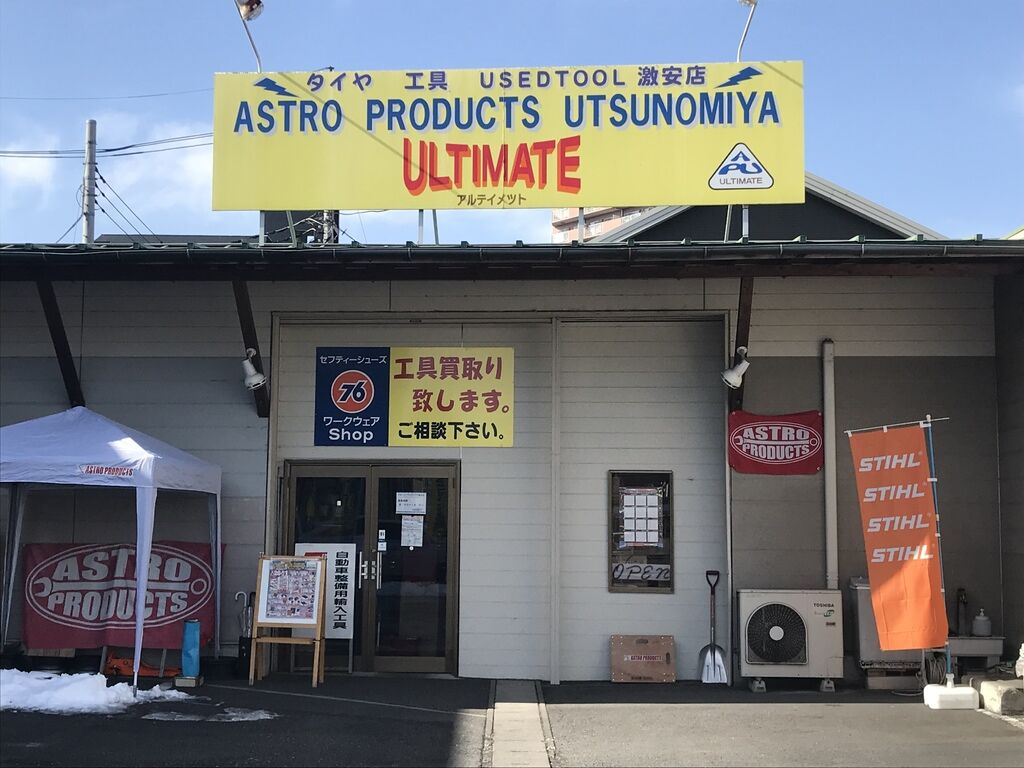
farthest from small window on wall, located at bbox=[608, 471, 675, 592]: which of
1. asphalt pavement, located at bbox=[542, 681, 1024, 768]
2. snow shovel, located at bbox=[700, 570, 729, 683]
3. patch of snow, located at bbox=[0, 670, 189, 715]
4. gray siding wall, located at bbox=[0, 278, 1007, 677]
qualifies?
patch of snow, located at bbox=[0, 670, 189, 715]

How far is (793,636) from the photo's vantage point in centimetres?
970

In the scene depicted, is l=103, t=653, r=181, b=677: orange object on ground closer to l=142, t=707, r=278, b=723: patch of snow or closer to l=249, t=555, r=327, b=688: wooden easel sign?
l=249, t=555, r=327, b=688: wooden easel sign

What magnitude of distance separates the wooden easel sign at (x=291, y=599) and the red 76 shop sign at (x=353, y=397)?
143 centimetres

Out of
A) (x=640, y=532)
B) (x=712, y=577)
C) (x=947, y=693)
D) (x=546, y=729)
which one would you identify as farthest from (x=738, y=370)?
(x=546, y=729)

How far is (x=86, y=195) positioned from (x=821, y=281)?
1265 centimetres

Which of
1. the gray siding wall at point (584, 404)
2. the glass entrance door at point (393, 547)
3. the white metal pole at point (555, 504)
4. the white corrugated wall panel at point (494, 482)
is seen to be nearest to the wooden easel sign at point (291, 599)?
the glass entrance door at point (393, 547)

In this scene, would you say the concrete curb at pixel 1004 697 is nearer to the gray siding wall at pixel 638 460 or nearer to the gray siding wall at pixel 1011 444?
the gray siding wall at pixel 1011 444

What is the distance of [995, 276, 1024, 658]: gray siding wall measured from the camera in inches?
376

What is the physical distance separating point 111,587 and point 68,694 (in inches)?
69.9

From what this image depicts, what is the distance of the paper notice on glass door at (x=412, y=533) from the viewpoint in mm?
10484

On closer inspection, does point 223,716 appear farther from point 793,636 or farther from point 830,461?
point 830,461

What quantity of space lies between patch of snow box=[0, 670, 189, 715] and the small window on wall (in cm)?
434

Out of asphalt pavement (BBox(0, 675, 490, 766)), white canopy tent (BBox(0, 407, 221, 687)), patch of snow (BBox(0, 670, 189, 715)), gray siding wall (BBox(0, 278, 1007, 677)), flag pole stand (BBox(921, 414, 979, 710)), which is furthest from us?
gray siding wall (BBox(0, 278, 1007, 677))

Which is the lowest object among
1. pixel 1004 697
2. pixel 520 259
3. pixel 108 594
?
pixel 1004 697
